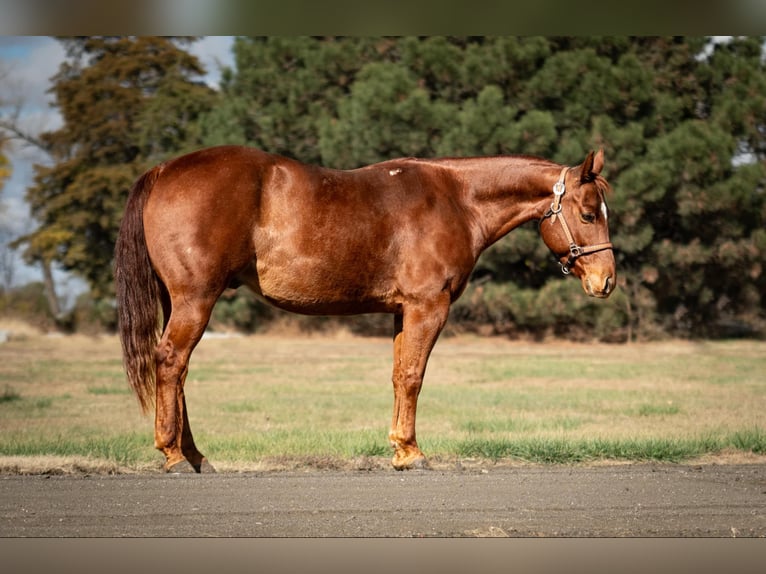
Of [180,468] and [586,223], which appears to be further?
[586,223]

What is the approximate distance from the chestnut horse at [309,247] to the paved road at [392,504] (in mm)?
608

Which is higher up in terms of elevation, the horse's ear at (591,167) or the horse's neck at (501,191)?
the horse's ear at (591,167)

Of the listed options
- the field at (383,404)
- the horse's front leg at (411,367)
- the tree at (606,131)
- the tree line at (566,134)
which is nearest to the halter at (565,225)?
the horse's front leg at (411,367)

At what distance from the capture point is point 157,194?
6883 millimetres

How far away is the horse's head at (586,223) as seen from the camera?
7219 millimetres

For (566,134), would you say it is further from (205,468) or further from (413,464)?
(205,468)

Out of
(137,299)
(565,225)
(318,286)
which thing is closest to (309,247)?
(318,286)

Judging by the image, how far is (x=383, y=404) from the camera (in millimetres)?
13602

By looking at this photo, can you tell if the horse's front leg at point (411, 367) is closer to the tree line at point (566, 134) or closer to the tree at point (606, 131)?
the tree line at point (566, 134)

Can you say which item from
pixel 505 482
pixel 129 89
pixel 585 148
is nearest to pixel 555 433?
pixel 505 482

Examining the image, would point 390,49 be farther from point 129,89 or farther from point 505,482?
point 505,482

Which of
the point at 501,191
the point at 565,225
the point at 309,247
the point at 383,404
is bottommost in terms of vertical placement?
the point at 383,404

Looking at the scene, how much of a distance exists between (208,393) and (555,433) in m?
6.46

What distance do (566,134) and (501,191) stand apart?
48.2ft
